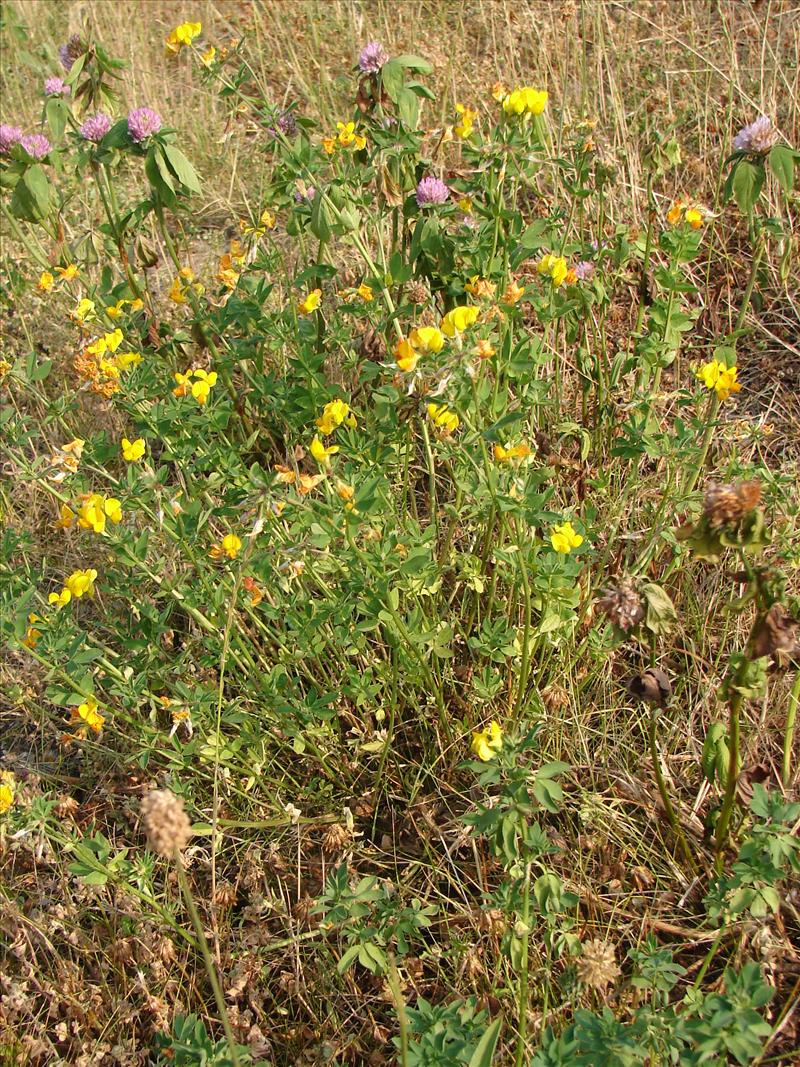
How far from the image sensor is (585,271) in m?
2.74

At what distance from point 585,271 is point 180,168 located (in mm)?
1234

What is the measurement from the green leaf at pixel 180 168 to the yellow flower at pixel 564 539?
148 centimetres

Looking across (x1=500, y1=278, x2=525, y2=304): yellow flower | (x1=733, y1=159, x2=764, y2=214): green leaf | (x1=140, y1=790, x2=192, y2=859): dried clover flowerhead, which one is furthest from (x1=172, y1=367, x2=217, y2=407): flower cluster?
(x1=733, y1=159, x2=764, y2=214): green leaf

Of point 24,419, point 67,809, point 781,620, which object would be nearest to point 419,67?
point 24,419

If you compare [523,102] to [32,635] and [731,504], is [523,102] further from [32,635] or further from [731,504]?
[32,635]

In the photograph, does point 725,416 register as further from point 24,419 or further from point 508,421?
point 24,419

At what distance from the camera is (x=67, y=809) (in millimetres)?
2355

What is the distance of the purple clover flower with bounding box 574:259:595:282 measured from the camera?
2719 millimetres

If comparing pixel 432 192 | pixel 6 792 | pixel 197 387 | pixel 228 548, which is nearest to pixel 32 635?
pixel 6 792

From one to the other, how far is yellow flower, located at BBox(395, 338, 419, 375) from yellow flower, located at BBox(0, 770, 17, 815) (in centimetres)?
119

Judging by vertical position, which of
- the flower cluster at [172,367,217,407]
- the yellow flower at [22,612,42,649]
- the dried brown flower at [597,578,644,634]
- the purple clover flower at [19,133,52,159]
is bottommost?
the yellow flower at [22,612,42,649]

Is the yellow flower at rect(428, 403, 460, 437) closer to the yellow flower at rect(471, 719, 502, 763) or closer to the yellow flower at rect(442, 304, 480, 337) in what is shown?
the yellow flower at rect(442, 304, 480, 337)

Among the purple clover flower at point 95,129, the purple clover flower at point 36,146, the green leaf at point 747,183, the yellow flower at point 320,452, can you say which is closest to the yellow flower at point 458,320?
the yellow flower at point 320,452

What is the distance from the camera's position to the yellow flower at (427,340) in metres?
1.67
